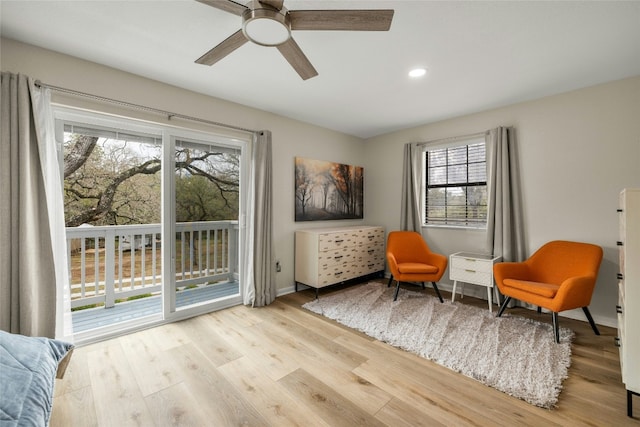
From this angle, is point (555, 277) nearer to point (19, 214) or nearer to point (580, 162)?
point (580, 162)

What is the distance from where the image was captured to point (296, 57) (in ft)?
5.84

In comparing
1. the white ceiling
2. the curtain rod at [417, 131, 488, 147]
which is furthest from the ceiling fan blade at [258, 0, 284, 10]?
the curtain rod at [417, 131, 488, 147]

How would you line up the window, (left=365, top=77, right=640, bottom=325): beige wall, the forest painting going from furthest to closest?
the forest painting, the window, (left=365, top=77, right=640, bottom=325): beige wall

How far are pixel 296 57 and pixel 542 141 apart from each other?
298 centimetres

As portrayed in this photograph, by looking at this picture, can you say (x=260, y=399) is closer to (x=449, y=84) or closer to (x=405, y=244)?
(x=405, y=244)

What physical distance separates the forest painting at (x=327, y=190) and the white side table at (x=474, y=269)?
1.81 m

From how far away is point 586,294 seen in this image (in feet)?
7.80

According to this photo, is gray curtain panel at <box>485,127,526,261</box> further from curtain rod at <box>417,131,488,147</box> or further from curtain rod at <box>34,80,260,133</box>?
curtain rod at <box>34,80,260,133</box>

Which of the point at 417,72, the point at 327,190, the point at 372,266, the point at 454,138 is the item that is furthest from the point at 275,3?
the point at 372,266

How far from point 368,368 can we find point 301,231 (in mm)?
2029

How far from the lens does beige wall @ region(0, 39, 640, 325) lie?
233 cm

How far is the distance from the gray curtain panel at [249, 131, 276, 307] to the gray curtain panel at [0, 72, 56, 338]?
5.90ft

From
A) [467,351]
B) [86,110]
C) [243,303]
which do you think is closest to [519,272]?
[467,351]

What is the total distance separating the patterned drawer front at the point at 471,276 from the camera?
307 cm
